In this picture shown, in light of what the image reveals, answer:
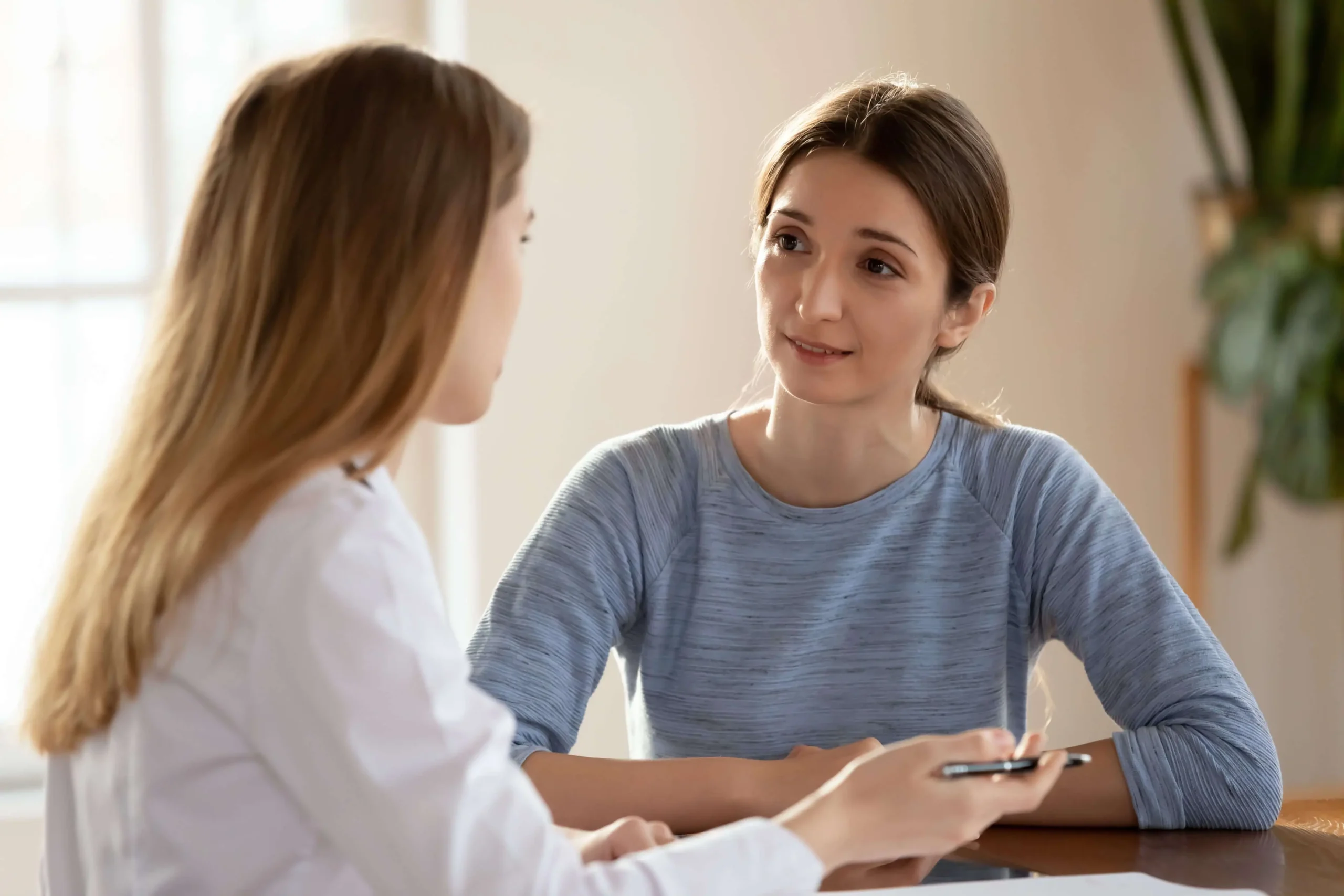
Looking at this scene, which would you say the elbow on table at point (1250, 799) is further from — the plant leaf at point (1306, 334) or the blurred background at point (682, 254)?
the plant leaf at point (1306, 334)

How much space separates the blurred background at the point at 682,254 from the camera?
236 centimetres

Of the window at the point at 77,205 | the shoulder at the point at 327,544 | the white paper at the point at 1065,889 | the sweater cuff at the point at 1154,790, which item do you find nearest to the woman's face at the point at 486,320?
the shoulder at the point at 327,544

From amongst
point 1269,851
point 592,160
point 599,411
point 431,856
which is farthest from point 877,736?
point 592,160

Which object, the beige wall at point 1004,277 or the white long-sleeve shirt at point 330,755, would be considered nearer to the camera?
the white long-sleeve shirt at point 330,755

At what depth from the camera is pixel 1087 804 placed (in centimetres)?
122

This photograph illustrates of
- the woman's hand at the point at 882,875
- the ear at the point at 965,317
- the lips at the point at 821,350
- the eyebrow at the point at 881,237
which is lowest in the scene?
the woman's hand at the point at 882,875

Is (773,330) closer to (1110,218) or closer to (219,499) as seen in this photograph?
(219,499)

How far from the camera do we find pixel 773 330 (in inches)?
57.5

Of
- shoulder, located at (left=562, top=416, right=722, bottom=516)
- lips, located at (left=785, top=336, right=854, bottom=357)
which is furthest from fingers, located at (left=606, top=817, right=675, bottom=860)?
lips, located at (left=785, top=336, right=854, bottom=357)

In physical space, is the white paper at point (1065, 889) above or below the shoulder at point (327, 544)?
below

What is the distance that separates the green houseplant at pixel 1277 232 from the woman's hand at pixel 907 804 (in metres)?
1.96

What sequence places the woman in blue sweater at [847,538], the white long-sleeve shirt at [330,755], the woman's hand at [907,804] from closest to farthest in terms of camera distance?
the white long-sleeve shirt at [330,755]
the woman's hand at [907,804]
the woman in blue sweater at [847,538]

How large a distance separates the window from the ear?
1.33 metres

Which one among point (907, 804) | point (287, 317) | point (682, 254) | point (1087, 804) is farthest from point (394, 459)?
point (682, 254)
